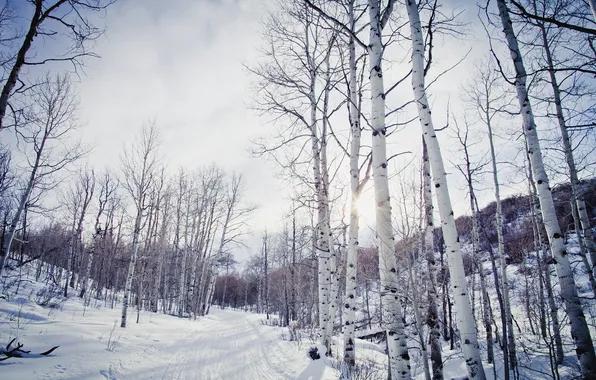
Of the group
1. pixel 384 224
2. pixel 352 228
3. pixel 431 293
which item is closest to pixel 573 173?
pixel 431 293

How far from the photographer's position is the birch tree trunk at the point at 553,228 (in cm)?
420

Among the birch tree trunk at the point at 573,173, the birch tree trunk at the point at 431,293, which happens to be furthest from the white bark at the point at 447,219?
the birch tree trunk at the point at 573,173

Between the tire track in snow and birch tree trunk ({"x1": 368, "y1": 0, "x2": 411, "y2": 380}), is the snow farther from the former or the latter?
birch tree trunk ({"x1": 368, "y1": 0, "x2": 411, "y2": 380})

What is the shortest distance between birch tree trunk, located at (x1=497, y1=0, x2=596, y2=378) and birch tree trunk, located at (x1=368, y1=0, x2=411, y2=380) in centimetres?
338

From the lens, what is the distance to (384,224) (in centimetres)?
358

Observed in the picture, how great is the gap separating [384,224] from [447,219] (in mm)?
1202

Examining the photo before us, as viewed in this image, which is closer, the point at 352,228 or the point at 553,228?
the point at 553,228

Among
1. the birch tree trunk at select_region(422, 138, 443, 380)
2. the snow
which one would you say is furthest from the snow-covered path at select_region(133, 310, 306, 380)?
the birch tree trunk at select_region(422, 138, 443, 380)

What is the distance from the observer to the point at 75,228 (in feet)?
66.5

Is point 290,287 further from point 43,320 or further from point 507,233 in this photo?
point 507,233

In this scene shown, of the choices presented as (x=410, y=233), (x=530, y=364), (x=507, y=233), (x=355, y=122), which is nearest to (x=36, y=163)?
(x=355, y=122)

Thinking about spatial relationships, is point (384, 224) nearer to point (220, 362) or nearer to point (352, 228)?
point (352, 228)

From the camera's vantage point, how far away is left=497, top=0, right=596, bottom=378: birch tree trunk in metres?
4.20

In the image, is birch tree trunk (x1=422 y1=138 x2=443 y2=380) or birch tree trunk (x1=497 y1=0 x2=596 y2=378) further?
birch tree trunk (x1=422 y1=138 x2=443 y2=380)
